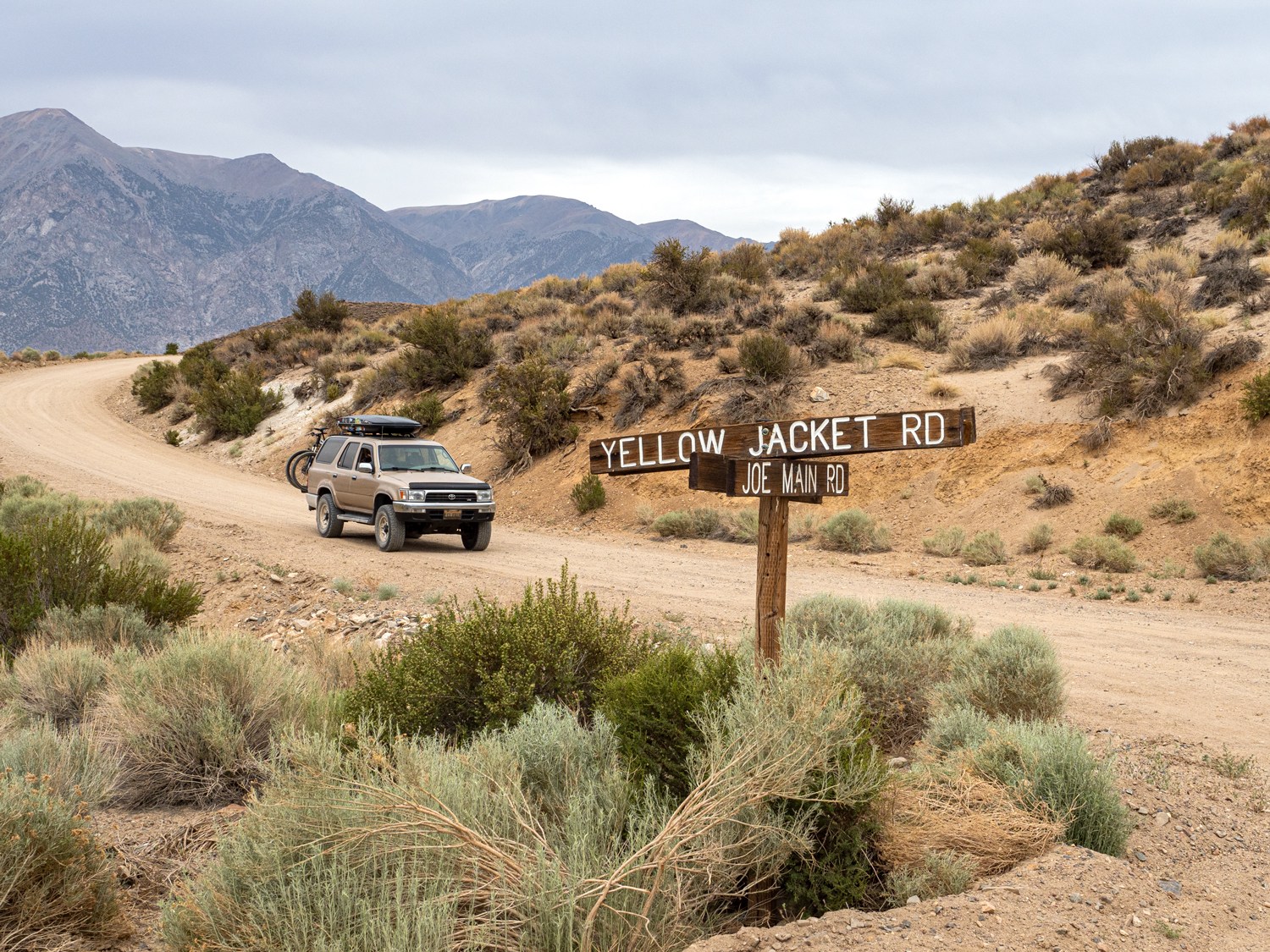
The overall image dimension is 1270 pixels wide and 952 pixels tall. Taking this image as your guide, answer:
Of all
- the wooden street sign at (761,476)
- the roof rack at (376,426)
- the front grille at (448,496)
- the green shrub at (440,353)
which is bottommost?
the front grille at (448,496)

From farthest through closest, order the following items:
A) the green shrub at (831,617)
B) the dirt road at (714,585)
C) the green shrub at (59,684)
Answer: the dirt road at (714,585) → the green shrub at (831,617) → the green shrub at (59,684)

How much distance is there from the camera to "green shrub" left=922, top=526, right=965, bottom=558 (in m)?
15.3

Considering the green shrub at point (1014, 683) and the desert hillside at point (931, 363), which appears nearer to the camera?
the green shrub at point (1014, 683)

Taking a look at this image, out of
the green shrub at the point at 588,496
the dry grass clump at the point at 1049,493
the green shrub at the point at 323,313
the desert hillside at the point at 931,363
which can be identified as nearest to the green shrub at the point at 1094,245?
the desert hillside at the point at 931,363

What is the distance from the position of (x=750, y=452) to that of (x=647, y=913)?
2.79 metres

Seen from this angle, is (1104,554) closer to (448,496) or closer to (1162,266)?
(448,496)

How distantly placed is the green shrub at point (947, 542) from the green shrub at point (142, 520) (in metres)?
12.2

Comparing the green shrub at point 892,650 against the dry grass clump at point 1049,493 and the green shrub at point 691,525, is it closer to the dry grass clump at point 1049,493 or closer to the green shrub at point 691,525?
the dry grass clump at point 1049,493

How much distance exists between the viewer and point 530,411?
2345 cm

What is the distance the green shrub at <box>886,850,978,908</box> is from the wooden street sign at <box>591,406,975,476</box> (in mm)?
1983

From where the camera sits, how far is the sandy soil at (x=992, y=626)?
12.1ft

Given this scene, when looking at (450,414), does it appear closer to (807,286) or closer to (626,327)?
(626,327)

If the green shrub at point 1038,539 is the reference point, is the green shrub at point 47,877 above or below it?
below

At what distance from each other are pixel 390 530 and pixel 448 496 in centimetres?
109
